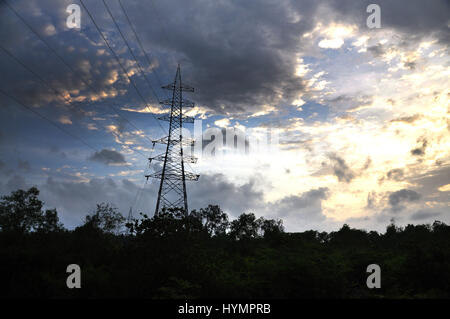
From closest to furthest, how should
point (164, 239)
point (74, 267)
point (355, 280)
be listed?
point (74, 267), point (164, 239), point (355, 280)

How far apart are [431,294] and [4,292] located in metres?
17.7

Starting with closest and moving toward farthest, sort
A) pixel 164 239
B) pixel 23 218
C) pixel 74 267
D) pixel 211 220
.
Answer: pixel 74 267 → pixel 164 239 → pixel 23 218 → pixel 211 220

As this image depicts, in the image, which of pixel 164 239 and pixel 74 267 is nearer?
pixel 74 267

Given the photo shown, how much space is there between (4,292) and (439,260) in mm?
20951

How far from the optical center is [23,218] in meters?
63.6
